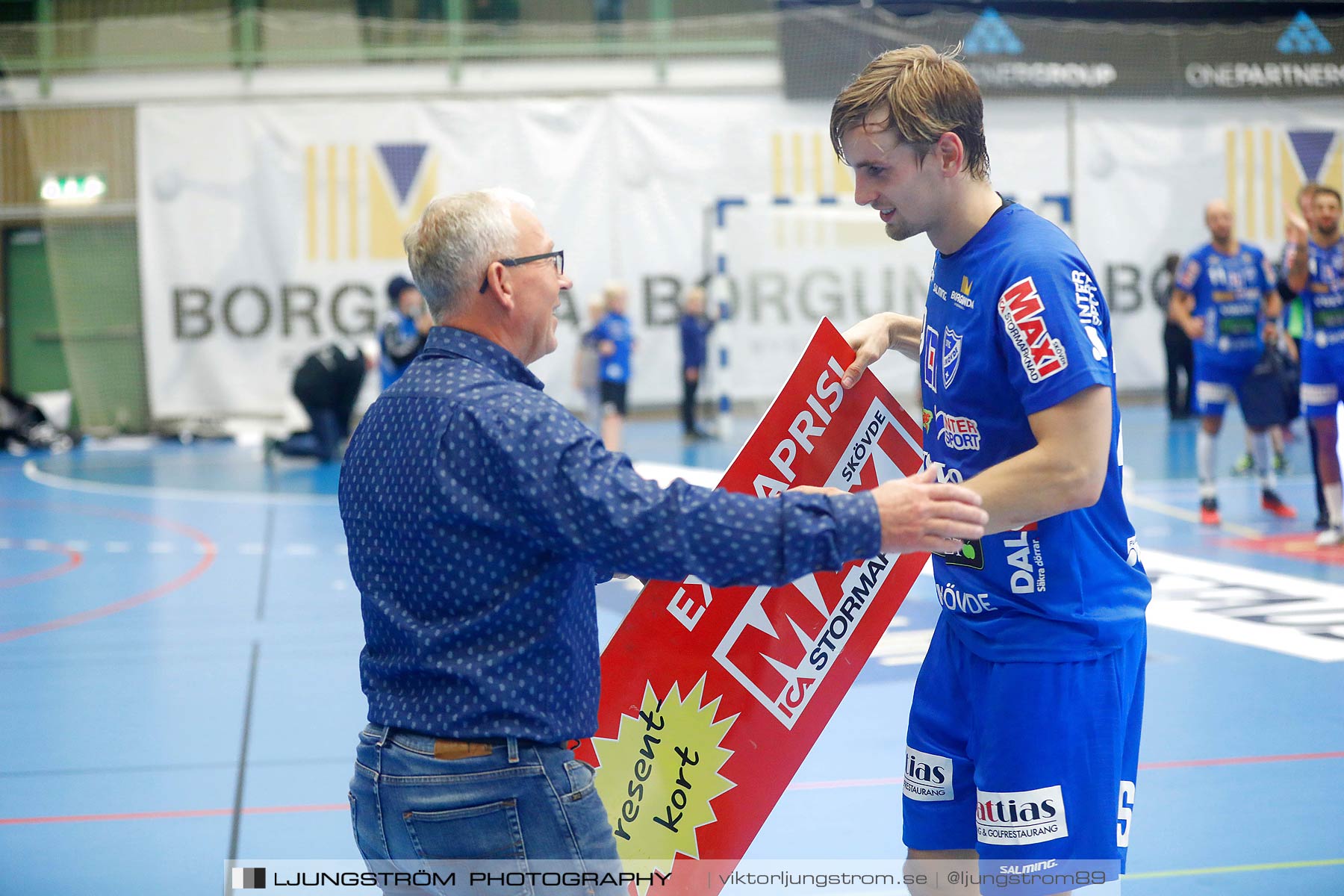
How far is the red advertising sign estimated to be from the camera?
2709 mm

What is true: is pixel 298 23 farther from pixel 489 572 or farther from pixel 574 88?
pixel 489 572

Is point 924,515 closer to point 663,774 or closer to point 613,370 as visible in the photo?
point 663,774

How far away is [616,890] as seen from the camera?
6.79ft

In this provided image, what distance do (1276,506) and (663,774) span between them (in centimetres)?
874

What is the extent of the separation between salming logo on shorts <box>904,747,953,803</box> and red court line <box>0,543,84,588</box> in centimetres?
765

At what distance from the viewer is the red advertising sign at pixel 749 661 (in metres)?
2.71

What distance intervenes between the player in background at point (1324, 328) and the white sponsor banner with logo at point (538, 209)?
33.1ft

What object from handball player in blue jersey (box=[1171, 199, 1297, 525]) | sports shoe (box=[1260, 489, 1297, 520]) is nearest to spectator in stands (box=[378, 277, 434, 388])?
handball player in blue jersey (box=[1171, 199, 1297, 525])

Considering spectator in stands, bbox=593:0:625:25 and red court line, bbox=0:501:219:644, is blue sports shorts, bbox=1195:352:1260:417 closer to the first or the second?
red court line, bbox=0:501:219:644

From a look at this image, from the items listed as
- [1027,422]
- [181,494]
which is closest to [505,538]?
[1027,422]

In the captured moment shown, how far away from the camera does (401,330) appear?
40.8 feet

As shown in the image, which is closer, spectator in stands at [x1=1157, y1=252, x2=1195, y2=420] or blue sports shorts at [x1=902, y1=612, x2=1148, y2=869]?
blue sports shorts at [x1=902, y1=612, x2=1148, y2=869]

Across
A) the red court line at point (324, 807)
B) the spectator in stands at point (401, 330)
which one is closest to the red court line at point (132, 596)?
the spectator in stands at point (401, 330)

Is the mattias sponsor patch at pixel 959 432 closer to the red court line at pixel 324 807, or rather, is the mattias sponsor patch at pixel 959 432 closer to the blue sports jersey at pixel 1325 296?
the red court line at pixel 324 807
